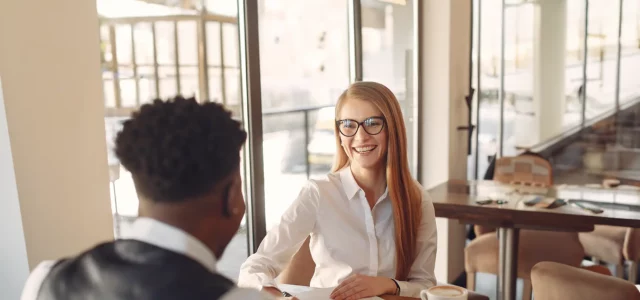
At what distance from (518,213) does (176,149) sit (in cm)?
233

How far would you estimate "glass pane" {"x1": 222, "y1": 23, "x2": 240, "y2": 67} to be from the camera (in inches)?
103

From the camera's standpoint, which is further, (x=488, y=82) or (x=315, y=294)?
(x=488, y=82)

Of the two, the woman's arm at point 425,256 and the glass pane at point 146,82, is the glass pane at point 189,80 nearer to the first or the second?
the glass pane at point 146,82

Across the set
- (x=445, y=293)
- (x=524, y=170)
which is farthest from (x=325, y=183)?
(x=524, y=170)

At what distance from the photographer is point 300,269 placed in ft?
6.88

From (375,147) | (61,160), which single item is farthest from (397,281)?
(61,160)

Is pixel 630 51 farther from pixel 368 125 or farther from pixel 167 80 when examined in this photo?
pixel 167 80

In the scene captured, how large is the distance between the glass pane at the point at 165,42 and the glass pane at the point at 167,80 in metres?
0.03

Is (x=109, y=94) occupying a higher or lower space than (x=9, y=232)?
higher

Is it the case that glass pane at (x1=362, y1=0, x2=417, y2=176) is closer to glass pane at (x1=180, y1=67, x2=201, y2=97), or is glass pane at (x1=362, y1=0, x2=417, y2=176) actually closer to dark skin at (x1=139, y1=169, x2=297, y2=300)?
glass pane at (x1=180, y1=67, x2=201, y2=97)

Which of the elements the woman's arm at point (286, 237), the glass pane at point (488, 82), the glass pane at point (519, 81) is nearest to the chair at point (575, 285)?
the woman's arm at point (286, 237)

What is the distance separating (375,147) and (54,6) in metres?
1.06

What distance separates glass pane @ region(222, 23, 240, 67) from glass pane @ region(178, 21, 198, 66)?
0.49 feet

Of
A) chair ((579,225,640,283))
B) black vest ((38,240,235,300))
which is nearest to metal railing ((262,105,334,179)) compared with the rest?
chair ((579,225,640,283))
